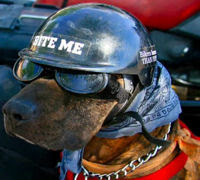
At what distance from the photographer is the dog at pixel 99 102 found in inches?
42.8

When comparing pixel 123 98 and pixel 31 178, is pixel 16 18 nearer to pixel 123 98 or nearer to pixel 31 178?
pixel 31 178

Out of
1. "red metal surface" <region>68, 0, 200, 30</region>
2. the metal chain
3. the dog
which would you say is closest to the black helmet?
the dog

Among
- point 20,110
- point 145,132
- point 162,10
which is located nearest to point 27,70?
point 20,110

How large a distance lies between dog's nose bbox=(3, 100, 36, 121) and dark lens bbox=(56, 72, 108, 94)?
133 millimetres

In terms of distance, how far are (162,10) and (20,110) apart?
1.64 m

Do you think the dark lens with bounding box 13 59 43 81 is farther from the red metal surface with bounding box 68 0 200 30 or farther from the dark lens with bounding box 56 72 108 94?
the red metal surface with bounding box 68 0 200 30

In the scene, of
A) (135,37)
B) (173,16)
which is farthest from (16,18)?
(135,37)

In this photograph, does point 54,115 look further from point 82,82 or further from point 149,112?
point 149,112

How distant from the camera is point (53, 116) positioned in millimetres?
1067

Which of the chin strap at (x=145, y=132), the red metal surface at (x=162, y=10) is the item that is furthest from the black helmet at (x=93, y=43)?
the red metal surface at (x=162, y=10)

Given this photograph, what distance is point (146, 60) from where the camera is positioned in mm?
1278

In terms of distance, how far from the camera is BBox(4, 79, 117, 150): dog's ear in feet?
3.48

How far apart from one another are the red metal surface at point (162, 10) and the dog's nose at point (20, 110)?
158 cm

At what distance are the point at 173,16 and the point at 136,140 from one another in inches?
51.1
